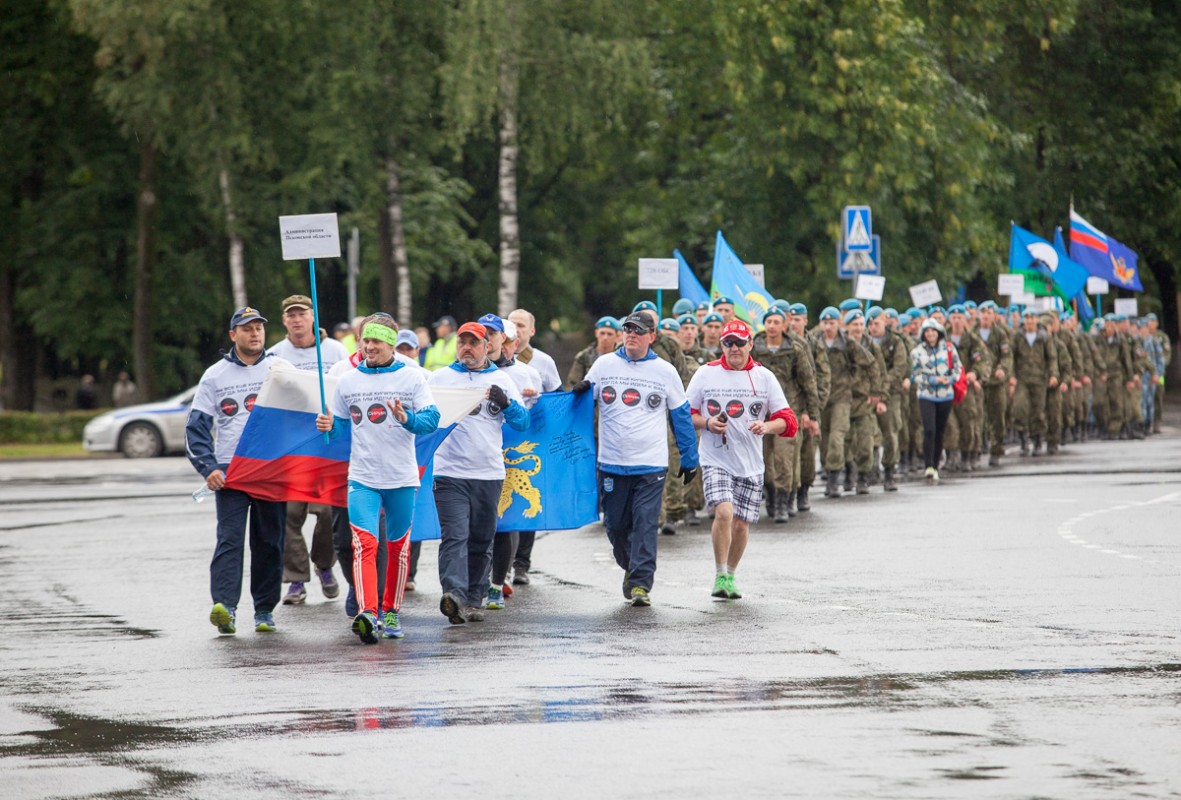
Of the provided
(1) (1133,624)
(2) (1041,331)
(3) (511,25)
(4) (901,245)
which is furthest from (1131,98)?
(1) (1133,624)

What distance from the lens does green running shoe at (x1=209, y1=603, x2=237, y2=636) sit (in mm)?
12203

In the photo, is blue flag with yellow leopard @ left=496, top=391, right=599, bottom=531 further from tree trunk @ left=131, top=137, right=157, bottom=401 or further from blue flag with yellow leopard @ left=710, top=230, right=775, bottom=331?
tree trunk @ left=131, top=137, right=157, bottom=401

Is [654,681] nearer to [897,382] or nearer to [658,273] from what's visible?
[658,273]

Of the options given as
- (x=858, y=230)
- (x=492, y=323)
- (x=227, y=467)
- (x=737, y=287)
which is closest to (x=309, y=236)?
(x=492, y=323)

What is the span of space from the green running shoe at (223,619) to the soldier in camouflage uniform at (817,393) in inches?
345

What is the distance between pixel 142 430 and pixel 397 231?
7.31 meters

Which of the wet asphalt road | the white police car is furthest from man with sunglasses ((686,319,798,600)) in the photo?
the white police car

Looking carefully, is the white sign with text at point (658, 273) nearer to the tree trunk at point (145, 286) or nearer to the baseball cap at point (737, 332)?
the baseball cap at point (737, 332)

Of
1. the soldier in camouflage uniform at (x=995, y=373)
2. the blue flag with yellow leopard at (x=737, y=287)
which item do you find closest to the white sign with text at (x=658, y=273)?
the blue flag with yellow leopard at (x=737, y=287)

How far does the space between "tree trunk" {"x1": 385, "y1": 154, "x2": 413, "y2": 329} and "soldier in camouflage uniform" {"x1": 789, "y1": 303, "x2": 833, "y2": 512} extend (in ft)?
65.0

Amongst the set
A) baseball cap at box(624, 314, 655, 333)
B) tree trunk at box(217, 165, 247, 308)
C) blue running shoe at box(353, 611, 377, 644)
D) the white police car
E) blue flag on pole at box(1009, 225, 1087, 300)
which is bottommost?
blue running shoe at box(353, 611, 377, 644)

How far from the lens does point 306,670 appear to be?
1074 cm

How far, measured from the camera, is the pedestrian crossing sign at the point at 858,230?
29.0 metres

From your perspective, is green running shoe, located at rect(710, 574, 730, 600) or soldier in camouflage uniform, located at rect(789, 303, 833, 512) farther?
soldier in camouflage uniform, located at rect(789, 303, 833, 512)
